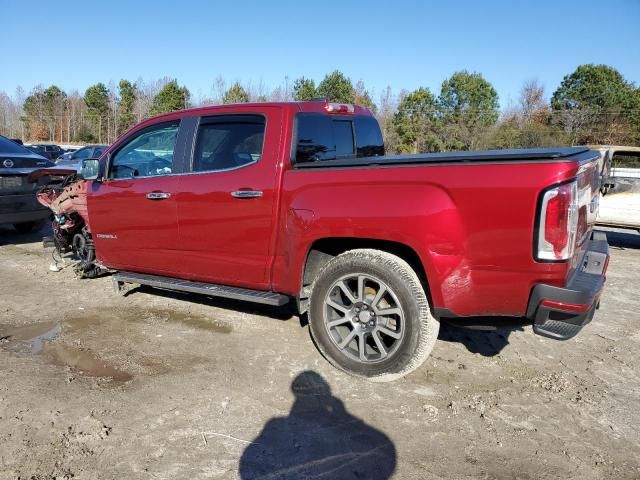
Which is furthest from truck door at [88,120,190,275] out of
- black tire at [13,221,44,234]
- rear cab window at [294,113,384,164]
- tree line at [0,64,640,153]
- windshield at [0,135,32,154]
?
tree line at [0,64,640,153]

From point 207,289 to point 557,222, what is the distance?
2838 mm

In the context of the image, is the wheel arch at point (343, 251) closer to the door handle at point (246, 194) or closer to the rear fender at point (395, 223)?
the rear fender at point (395, 223)

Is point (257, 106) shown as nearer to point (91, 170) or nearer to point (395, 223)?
point (395, 223)

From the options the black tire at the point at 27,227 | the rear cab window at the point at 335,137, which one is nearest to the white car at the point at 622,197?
the rear cab window at the point at 335,137

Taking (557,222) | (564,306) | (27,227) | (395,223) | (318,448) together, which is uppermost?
(557,222)

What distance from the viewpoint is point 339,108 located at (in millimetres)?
4465

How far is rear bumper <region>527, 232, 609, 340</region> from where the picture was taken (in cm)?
281

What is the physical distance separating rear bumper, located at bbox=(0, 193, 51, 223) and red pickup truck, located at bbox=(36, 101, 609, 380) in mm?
3279

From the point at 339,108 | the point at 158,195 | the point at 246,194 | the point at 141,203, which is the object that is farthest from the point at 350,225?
the point at 141,203

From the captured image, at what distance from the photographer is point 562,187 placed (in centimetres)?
273

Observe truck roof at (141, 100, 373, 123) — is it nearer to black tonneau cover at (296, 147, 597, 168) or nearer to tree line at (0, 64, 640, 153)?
black tonneau cover at (296, 147, 597, 168)

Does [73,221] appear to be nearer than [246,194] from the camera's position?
No

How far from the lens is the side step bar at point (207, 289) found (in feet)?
12.9

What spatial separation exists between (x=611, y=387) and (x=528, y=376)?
1.84ft
